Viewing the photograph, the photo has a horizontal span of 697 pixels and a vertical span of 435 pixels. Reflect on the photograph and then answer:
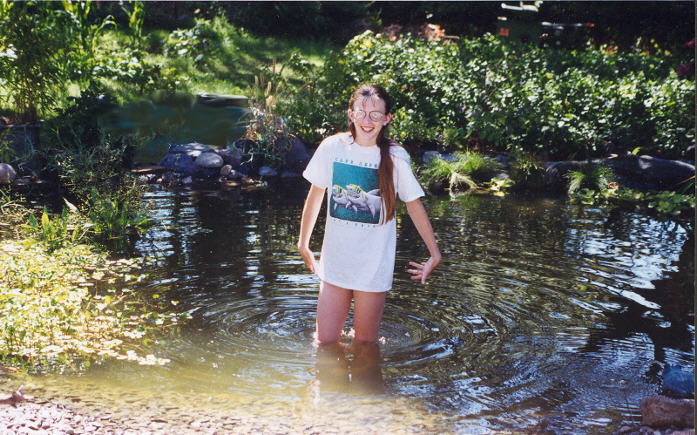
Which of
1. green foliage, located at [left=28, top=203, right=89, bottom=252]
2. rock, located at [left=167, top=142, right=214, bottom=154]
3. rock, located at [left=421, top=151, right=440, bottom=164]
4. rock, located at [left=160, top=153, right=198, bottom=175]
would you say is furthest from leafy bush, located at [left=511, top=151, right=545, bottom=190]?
green foliage, located at [left=28, top=203, right=89, bottom=252]

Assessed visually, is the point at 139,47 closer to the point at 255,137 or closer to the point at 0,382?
the point at 255,137

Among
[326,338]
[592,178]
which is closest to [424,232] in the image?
[326,338]

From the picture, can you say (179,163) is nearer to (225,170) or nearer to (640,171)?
(225,170)

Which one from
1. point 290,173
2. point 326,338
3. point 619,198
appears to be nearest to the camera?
point 326,338

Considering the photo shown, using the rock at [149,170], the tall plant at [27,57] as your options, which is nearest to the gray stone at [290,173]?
the rock at [149,170]

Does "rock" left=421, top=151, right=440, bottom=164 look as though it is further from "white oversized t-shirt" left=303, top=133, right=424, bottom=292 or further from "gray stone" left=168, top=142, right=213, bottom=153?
"white oversized t-shirt" left=303, top=133, right=424, bottom=292

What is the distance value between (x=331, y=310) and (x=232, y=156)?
8286 mm

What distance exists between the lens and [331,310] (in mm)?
4977

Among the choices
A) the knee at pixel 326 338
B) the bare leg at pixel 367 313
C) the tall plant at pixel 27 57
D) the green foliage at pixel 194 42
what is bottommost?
the knee at pixel 326 338

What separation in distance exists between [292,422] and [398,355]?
1267 millimetres

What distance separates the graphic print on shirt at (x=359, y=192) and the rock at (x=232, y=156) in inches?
329

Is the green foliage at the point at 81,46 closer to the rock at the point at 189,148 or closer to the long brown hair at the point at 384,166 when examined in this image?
the rock at the point at 189,148

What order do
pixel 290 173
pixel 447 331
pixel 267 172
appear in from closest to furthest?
pixel 447 331, pixel 267 172, pixel 290 173

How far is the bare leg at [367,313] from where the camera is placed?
4.85 meters
